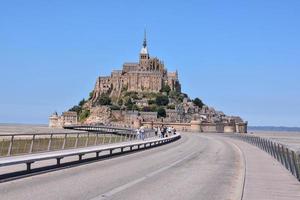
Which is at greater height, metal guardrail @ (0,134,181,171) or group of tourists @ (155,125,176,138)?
group of tourists @ (155,125,176,138)

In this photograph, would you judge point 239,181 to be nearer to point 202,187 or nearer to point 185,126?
point 202,187

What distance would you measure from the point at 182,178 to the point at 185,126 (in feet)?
438

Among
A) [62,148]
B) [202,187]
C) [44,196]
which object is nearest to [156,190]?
[202,187]

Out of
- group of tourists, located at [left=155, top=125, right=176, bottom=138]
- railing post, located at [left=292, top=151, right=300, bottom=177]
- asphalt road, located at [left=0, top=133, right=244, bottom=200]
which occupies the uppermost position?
group of tourists, located at [left=155, top=125, right=176, bottom=138]

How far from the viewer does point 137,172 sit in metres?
19.9

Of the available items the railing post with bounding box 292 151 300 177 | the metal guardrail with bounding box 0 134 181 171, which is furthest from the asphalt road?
the railing post with bounding box 292 151 300 177

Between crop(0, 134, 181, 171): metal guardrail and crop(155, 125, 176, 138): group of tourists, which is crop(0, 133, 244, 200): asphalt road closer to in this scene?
crop(0, 134, 181, 171): metal guardrail

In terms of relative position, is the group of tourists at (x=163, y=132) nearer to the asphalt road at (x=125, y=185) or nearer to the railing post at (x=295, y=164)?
the asphalt road at (x=125, y=185)

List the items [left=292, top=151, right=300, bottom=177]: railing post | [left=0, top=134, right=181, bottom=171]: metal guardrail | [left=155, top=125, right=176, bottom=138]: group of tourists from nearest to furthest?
[left=0, top=134, right=181, bottom=171]: metal guardrail < [left=292, top=151, right=300, bottom=177]: railing post < [left=155, top=125, right=176, bottom=138]: group of tourists

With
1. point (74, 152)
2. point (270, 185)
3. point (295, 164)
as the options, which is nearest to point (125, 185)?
point (270, 185)

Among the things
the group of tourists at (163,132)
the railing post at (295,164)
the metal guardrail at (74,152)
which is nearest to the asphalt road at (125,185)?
the metal guardrail at (74,152)

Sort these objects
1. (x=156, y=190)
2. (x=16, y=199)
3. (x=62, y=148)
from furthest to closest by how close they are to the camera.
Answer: (x=62, y=148)
(x=156, y=190)
(x=16, y=199)

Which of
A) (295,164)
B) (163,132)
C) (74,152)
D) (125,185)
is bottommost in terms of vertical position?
(125,185)

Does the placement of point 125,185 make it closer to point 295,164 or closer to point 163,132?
point 295,164
